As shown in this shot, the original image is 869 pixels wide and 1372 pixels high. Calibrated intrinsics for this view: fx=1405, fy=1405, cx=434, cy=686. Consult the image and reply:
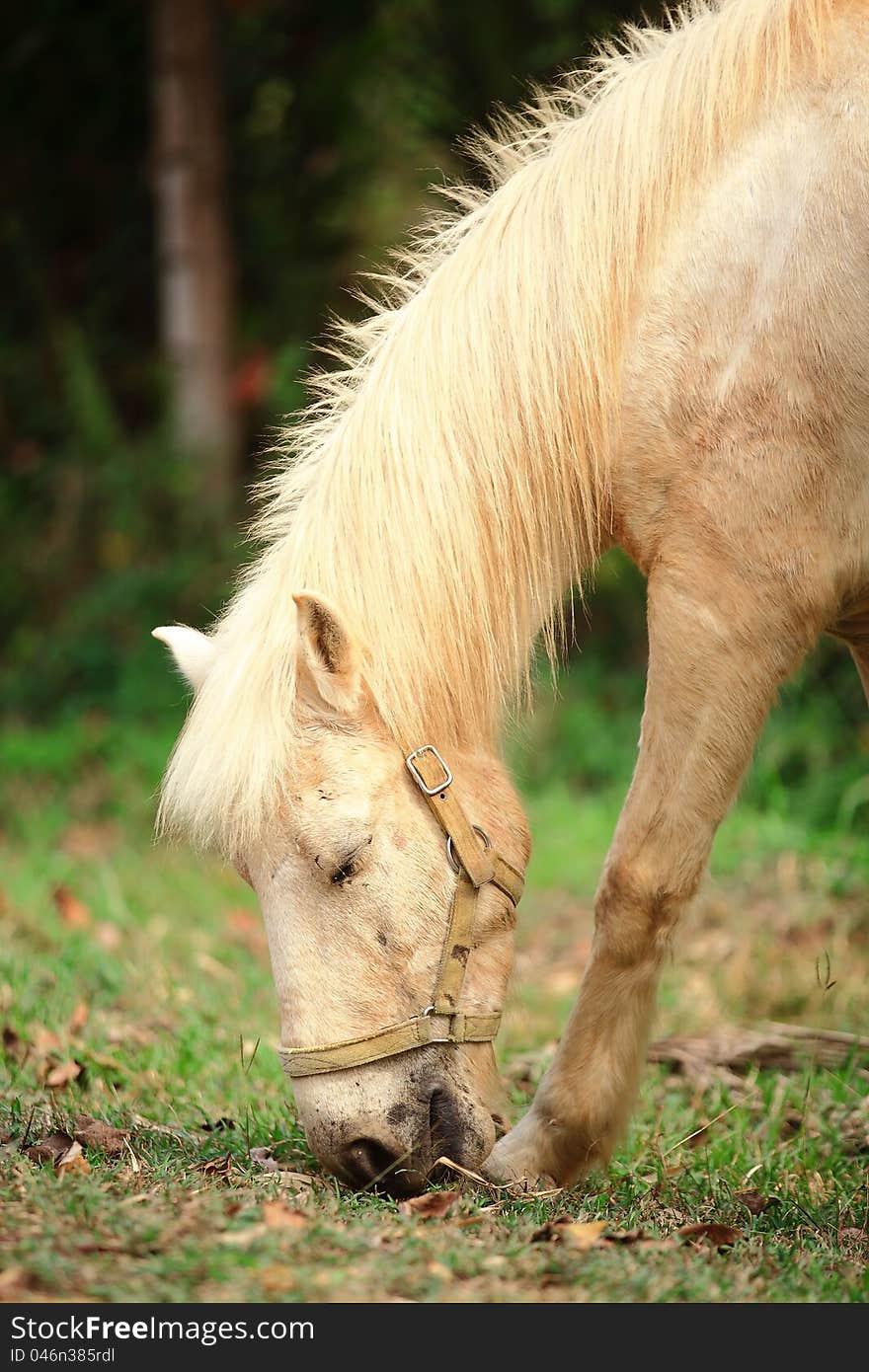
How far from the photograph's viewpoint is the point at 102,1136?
2.76 meters

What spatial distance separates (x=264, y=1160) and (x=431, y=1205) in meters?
0.41

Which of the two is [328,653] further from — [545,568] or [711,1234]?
[711,1234]

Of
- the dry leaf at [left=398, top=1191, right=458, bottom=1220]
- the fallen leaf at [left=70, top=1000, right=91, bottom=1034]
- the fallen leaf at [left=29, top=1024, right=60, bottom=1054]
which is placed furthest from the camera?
the fallen leaf at [left=70, top=1000, right=91, bottom=1034]

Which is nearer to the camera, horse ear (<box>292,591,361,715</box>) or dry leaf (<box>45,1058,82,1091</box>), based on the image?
horse ear (<box>292,591,361,715</box>)

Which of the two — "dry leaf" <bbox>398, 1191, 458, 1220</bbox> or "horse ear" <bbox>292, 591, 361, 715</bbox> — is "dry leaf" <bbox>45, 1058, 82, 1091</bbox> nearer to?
"dry leaf" <bbox>398, 1191, 458, 1220</bbox>

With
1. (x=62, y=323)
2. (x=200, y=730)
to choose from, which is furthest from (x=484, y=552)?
(x=62, y=323)

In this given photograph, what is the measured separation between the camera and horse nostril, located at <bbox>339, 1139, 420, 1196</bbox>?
2645 mm

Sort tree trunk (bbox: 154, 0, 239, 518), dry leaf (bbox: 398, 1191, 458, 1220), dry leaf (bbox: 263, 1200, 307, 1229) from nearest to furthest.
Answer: dry leaf (bbox: 263, 1200, 307, 1229)
dry leaf (bbox: 398, 1191, 458, 1220)
tree trunk (bbox: 154, 0, 239, 518)

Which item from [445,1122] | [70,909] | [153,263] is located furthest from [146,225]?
[445,1122]

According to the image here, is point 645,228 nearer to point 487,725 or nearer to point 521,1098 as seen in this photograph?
Answer: point 487,725

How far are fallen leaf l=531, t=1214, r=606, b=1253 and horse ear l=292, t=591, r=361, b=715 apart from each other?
1.00m

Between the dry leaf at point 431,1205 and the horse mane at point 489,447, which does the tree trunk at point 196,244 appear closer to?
the horse mane at point 489,447

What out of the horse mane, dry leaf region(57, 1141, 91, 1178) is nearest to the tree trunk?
the horse mane
